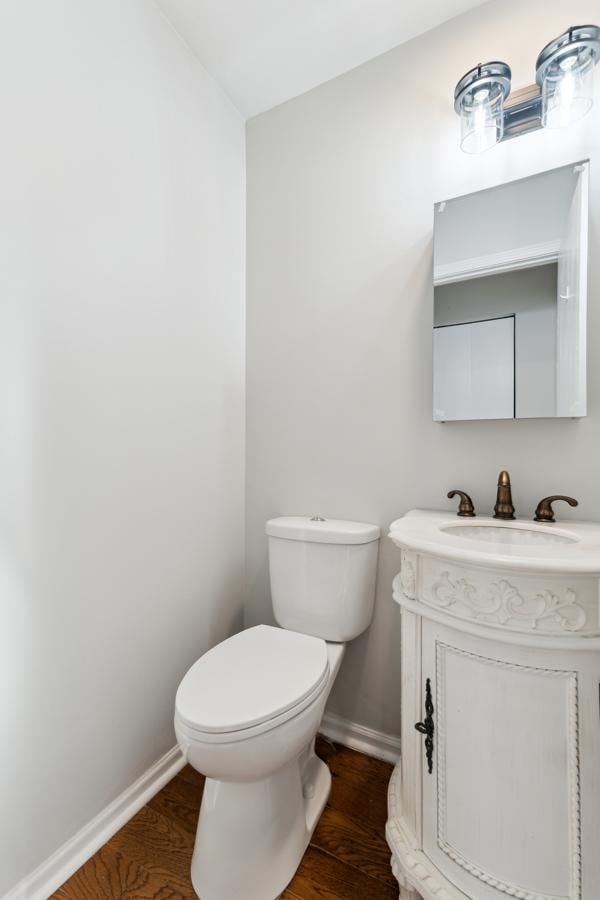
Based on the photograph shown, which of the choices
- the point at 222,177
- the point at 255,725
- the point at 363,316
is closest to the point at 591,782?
the point at 255,725

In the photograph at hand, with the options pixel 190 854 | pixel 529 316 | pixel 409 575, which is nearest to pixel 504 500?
pixel 409 575

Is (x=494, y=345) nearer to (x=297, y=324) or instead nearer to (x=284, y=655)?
(x=297, y=324)

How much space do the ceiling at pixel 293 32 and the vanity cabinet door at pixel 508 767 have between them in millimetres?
1814

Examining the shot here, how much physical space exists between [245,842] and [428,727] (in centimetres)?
52

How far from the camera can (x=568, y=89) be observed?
1.10 m

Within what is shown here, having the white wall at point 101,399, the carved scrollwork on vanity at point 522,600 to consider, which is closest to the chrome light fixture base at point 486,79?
the white wall at point 101,399

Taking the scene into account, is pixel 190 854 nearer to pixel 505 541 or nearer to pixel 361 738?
pixel 361 738

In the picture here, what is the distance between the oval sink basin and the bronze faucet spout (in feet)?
0.16

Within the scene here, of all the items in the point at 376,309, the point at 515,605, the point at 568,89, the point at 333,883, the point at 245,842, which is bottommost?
the point at 333,883

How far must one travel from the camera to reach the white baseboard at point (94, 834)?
996 millimetres

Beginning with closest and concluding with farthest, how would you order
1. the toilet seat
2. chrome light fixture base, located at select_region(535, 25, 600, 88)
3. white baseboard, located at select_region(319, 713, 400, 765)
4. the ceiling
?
the toilet seat < chrome light fixture base, located at select_region(535, 25, 600, 88) < the ceiling < white baseboard, located at select_region(319, 713, 400, 765)

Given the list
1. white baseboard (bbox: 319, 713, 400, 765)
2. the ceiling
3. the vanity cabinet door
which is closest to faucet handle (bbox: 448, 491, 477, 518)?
the vanity cabinet door

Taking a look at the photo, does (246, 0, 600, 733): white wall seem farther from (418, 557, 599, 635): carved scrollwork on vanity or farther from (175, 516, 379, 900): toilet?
(418, 557, 599, 635): carved scrollwork on vanity

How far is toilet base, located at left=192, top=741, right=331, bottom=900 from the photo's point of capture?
99 centimetres
